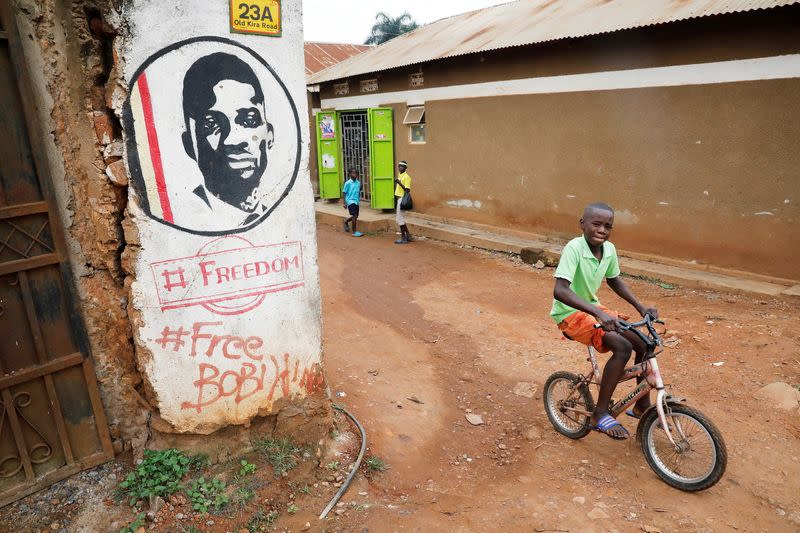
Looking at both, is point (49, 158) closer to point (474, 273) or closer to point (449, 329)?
point (449, 329)

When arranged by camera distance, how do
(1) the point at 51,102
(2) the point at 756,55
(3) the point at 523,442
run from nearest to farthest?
(1) the point at 51,102 < (3) the point at 523,442 < (2) the point at 756,55

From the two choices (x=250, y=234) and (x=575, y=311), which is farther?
(x=575, y=311)

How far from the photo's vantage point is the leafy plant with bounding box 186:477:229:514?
9.37 ft

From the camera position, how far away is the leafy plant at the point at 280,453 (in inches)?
125

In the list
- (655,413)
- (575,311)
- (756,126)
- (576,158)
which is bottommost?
(655,413)

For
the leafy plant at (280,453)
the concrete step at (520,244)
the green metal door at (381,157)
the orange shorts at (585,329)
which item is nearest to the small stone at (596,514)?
the orange shorts at (585,329)

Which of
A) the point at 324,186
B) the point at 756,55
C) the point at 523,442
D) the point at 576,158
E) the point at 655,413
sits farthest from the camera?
the point at 324,186

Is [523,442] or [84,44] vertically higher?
[84,44]

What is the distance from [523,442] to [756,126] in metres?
5.31

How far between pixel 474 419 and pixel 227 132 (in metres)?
2.87

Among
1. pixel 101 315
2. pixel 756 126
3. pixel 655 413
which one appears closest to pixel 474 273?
pixel 756 126

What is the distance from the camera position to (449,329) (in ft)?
20.6

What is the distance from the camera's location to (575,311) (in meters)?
3.40

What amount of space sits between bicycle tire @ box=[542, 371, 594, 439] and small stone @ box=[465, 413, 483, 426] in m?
0.53
